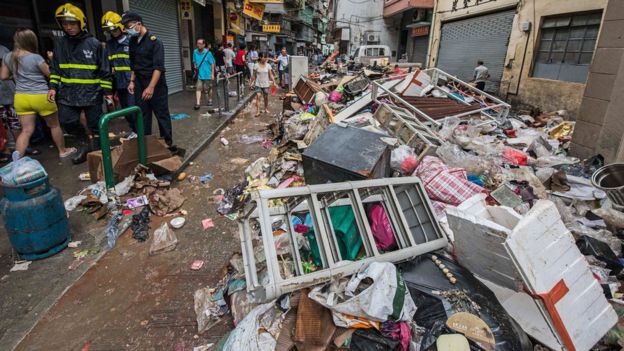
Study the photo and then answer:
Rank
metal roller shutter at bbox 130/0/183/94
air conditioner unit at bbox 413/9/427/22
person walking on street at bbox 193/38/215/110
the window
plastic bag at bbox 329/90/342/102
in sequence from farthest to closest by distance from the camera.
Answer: air conditioner unit at bbox 413/9/427/22
metal roller shutter at bbox 130/0/183/94
plastic bag at bbox 329/90/342/102
the window
person walking on street at bbox 193/38/215/110

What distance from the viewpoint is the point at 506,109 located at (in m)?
6.70

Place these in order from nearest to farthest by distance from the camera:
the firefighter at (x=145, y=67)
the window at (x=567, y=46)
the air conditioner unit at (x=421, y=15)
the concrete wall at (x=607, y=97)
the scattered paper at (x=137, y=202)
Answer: the scattered paper at (x=137, y=202), the concrete wall at (x=607, y=97), the firefighter at (x=145, y=67), the window at (x=567, y=46), the air conditioner unit at (x=421, y=15)

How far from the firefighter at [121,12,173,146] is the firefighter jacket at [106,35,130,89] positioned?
0.23ft

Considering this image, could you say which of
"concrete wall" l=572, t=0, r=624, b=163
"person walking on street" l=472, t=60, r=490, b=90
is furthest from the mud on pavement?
"person walking on street" l=472, t=60, r=490, b=90

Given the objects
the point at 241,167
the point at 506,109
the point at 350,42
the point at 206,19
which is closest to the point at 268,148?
the point at 241,167

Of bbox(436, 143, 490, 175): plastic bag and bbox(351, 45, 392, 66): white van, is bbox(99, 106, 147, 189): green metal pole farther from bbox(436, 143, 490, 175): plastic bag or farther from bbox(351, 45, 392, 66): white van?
bbox(351, 45, 392, 66): white van

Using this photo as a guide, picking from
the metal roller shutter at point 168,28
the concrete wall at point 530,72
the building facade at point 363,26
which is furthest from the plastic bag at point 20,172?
the building facade at point 363,26

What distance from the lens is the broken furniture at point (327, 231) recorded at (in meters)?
1.84

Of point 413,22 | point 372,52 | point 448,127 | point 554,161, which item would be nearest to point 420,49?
point 413,22

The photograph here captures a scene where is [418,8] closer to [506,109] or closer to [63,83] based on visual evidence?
[506,109]

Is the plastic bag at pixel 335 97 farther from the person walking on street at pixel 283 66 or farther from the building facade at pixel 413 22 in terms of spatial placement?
the building facade at pixel 413 22

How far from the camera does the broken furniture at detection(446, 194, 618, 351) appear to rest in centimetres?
173

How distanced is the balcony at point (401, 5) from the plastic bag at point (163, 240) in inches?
845

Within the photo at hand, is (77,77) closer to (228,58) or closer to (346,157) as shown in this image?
(346,157)
